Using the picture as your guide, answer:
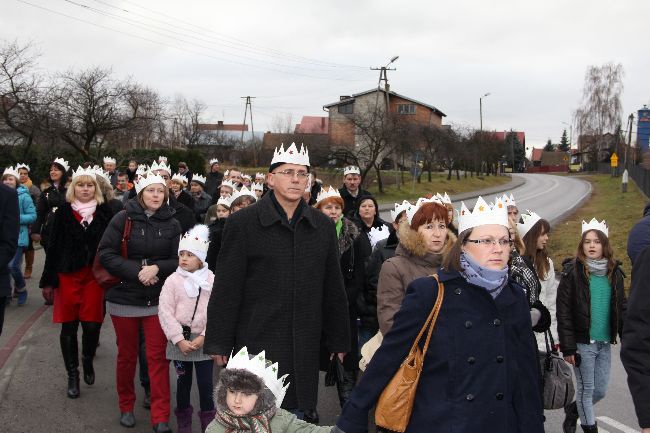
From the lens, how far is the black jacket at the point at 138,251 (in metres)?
5.41

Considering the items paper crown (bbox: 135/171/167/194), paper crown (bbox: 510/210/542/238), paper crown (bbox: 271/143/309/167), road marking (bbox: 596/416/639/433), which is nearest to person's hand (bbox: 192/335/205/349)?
paper crown (bbox: 135/171/167/194)

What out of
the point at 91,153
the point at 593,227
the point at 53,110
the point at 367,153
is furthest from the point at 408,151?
the point at 593,227

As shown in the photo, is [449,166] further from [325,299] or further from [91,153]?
[325,299]

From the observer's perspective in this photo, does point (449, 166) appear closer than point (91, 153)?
No

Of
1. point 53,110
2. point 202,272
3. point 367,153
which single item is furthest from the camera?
point 367,153

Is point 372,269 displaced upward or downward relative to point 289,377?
upward

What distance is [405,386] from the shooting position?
2768 millimetres

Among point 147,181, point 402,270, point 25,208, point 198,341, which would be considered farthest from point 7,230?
point 25,208

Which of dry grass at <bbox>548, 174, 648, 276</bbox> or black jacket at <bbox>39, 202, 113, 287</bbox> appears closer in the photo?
black jacket at <bbox>39, 202, 113, 287</bbox>

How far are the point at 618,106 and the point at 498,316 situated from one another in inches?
3178

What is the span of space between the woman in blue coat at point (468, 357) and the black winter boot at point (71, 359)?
13.3ft

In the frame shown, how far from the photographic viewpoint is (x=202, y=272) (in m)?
5.39

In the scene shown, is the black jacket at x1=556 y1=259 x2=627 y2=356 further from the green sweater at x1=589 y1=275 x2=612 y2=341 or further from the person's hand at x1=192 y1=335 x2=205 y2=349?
the person's hand at x1=192 y1=335 x2=205 y2=349

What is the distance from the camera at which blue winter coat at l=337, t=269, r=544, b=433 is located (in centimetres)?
273
